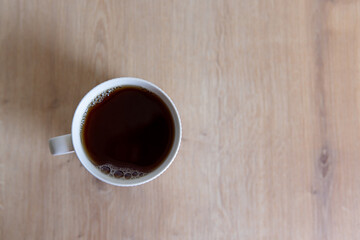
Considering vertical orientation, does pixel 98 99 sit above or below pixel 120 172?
above

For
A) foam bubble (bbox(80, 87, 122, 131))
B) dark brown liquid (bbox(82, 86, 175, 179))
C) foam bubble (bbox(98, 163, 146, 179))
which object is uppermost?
foam bubble (bbox(80, 87, 122, 131))

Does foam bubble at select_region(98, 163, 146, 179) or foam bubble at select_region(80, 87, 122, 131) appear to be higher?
foam bubble at select_region(80, 87, 122, 131)

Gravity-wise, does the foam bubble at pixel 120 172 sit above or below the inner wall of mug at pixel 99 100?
below

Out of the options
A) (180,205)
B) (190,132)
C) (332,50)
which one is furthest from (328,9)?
(180,205)

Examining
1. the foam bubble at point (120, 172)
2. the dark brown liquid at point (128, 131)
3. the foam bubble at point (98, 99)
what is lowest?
the foam bubble at point (120, 172)

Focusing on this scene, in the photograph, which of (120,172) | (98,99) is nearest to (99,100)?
(98,99)

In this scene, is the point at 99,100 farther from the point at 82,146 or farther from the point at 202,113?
the point at 202,113
